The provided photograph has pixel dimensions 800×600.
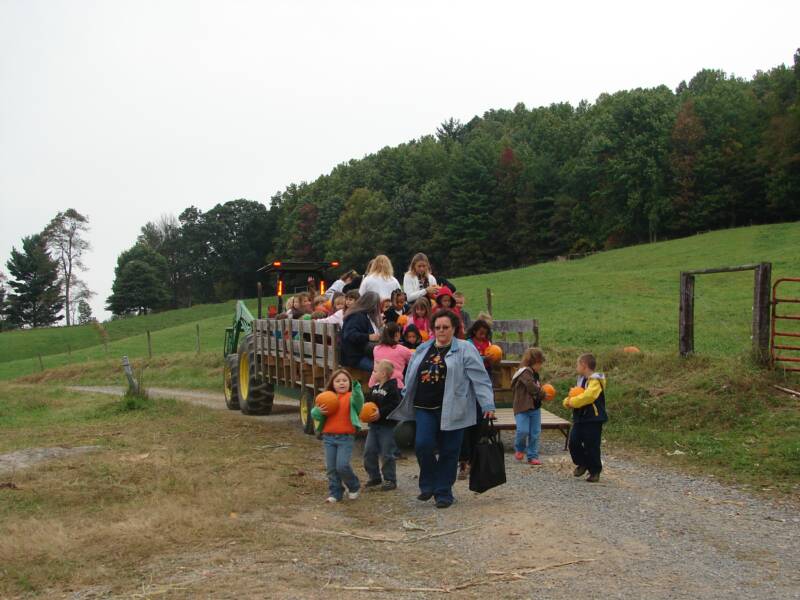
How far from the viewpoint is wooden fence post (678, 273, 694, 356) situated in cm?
1329

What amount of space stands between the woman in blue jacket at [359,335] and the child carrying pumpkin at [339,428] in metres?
2.02

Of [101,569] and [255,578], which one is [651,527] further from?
[101,569]

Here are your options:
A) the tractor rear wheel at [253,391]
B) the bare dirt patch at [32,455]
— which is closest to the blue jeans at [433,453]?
the bare dirt patch at [32,455]

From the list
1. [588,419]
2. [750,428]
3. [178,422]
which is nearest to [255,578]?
[588,419]

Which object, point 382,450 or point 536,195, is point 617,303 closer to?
point 382,450

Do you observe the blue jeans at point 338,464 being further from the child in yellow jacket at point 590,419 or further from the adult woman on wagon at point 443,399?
the child in yellow jacket at point 590,419

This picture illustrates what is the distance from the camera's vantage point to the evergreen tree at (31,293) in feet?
311

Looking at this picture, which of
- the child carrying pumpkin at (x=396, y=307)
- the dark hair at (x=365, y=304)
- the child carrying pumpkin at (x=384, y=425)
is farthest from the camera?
the child carrying pumpkin at (x=396, y=307)

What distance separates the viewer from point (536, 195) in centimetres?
7662

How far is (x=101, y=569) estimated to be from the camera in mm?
5688

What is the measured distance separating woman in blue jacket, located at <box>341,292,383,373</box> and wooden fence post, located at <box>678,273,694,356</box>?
5620 mm

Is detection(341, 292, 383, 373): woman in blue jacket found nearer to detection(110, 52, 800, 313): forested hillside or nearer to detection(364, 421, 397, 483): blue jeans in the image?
detection(364, 421, 397, 483): blue jeans

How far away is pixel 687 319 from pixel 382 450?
266 inches

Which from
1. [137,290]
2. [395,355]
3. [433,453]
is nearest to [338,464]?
[433,453]
